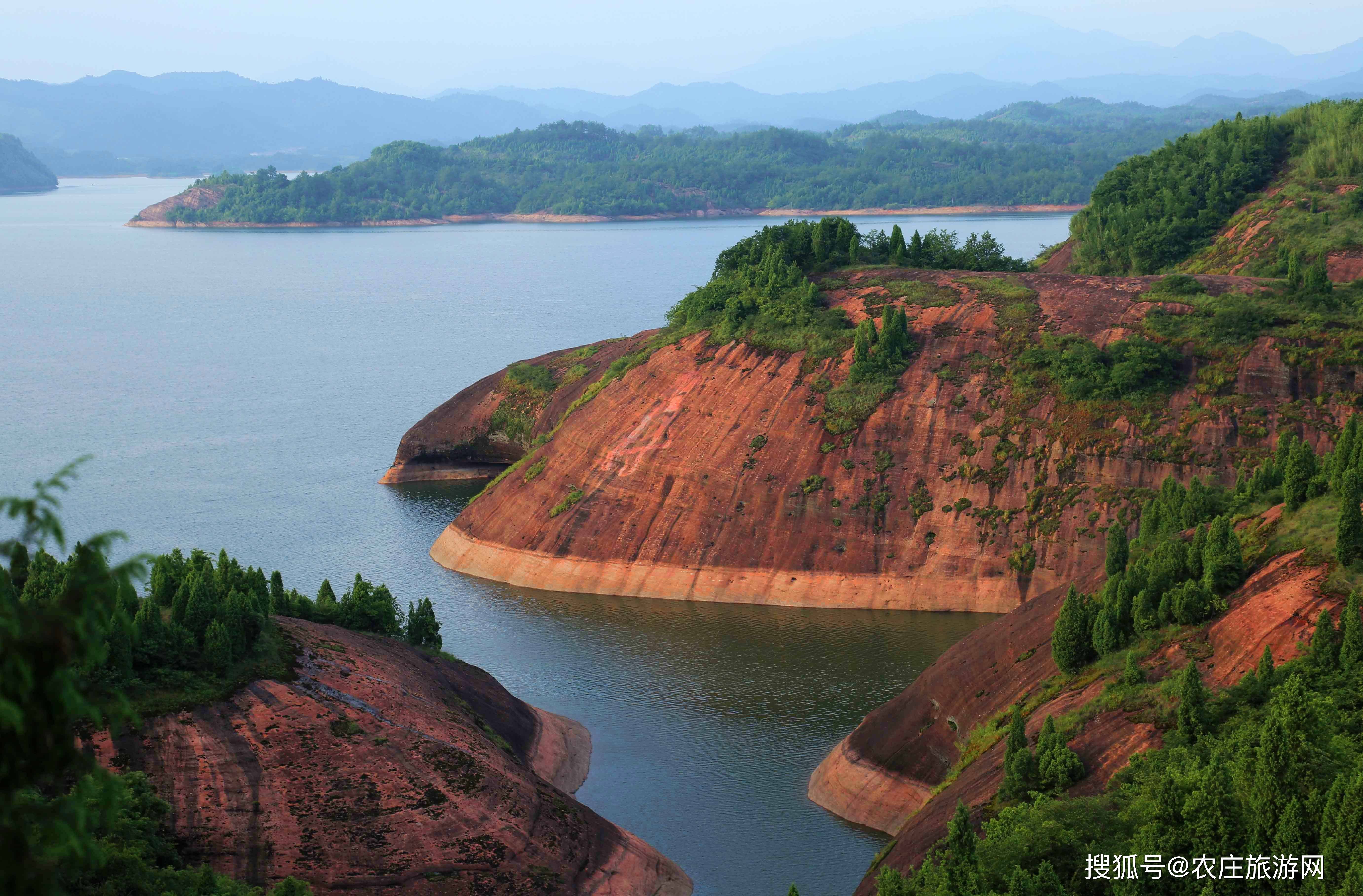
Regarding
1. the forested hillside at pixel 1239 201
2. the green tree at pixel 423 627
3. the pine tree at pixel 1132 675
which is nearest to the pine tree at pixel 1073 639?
the pine tree at pixel 1132 675

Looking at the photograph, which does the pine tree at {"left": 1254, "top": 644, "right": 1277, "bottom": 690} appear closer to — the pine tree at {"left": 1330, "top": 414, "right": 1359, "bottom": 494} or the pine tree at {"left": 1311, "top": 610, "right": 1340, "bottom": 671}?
the pine tree at {"left": 1311, "top": 610, "right": 1340, "bottom": 671}

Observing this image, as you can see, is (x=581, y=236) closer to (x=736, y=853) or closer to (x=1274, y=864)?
(x=736, y=853)

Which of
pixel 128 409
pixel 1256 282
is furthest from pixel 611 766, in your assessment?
pixel 128 409

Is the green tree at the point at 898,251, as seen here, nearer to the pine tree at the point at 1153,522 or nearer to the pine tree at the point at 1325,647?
the pine tree at the point at 1153,522

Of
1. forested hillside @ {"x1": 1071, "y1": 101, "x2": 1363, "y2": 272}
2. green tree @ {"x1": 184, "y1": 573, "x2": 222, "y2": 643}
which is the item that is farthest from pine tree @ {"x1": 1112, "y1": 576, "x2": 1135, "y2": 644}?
forested hillside @ {"x1": 1071, "y1": 101, "x2": 1363, "y2": 272}

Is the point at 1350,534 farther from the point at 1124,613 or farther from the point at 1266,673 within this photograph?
the point at 1124,613
